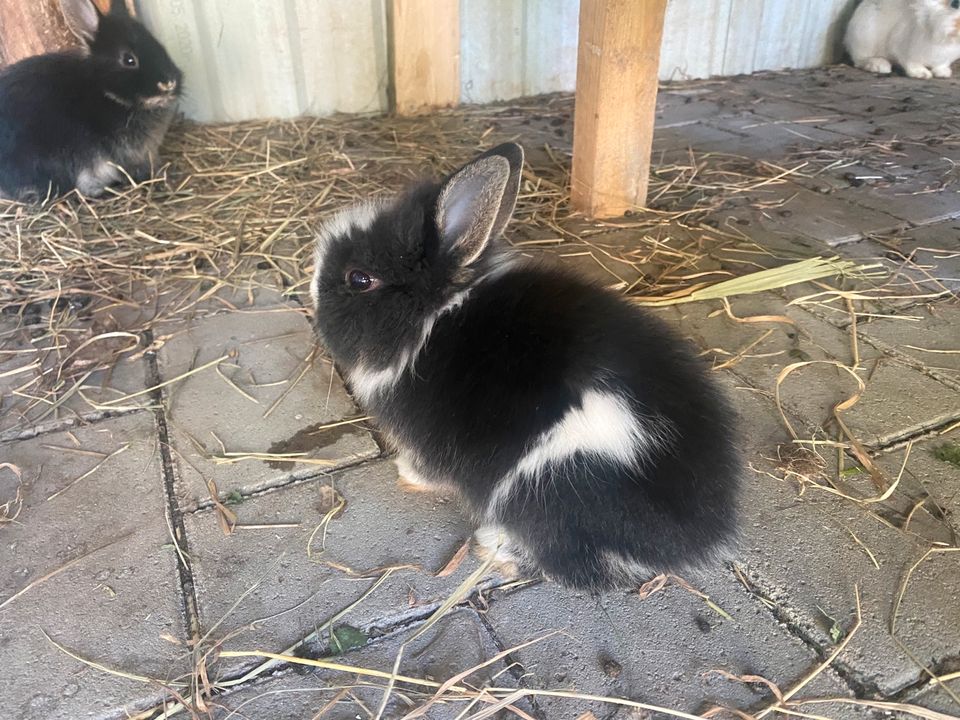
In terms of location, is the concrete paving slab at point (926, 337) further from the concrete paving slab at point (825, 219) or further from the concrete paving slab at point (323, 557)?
the concrete paving slab at point (323, 557)

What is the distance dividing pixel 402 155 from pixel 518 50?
64.1 inches

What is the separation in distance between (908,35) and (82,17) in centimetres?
583

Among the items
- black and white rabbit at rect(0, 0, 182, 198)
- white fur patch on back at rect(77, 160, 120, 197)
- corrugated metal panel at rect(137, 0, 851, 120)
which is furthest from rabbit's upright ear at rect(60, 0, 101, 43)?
corrugated metal panel at rect(137, 0, 851, 120)

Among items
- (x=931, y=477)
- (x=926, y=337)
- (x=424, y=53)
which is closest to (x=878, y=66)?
(x=424, y=53)

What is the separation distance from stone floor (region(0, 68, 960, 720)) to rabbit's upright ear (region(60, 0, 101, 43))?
1748mm

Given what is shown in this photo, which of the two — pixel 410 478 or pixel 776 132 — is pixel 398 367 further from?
pixel 776 132

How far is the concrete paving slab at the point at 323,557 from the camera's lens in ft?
4.94

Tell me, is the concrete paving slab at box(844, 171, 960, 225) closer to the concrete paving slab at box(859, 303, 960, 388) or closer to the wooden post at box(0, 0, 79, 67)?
the concrete paving slab at box(859, 303, 960, 388)

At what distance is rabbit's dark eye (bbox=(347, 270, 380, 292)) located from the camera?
168 cm

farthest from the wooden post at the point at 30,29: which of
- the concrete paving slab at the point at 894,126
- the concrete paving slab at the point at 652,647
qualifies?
the concrete paving slab at the point at 894,126

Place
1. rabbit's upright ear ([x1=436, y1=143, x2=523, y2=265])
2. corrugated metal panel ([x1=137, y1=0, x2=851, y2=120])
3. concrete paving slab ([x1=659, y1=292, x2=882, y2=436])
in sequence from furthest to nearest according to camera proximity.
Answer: corrugated metal panel ([x1=137, y1=0, x2=851, y2=120]) → concrete paving slab ([x1=659, y1=292, x2=882, y2=436]) → rabbit's upright ear ([x1=436, y1=143, x2=523, y2=265])

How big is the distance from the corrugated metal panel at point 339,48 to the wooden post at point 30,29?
54 centimetres

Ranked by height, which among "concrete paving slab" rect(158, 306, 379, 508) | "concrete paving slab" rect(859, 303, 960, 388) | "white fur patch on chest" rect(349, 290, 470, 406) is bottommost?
"concrete paving slab" rect(158, 306, 379, 508)

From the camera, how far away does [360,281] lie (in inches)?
66.5
